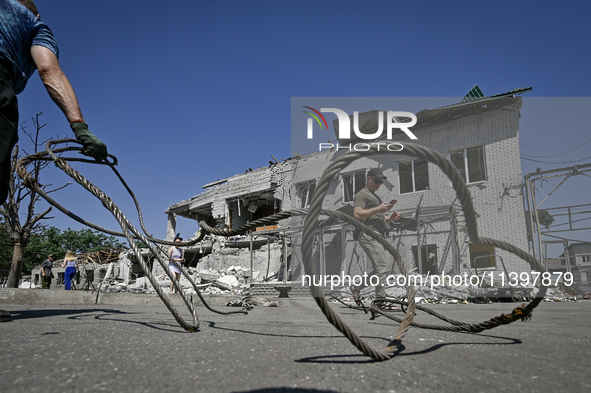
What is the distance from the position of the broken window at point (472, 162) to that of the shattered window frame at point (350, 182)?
3.58 metres

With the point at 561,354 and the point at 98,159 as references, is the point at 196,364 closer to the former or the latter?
the point at 561,354

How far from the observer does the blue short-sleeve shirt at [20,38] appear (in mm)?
2104

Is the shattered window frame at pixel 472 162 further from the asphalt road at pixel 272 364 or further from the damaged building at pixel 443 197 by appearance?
the asphalt road at pixel 272 364

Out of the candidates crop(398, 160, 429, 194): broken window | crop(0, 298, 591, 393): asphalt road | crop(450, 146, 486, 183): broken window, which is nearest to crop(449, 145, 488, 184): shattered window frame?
crop(450, 146, 486, 183): broken window

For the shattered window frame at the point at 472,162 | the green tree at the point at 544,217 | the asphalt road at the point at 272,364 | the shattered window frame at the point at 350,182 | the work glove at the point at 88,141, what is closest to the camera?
the asphalt road at the point at 272,364

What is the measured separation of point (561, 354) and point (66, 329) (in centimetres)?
229

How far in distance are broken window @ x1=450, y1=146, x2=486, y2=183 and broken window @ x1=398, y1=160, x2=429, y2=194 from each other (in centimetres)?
98

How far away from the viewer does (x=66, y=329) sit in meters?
1.89

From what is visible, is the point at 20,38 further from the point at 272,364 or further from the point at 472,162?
the point at 472,162

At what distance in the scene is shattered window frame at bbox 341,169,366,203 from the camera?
14068 mm

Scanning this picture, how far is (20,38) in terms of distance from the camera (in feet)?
7.13

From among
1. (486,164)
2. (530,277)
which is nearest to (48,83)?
(530,277)

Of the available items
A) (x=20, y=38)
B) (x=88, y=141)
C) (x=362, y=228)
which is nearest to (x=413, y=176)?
(x=362, y=228)

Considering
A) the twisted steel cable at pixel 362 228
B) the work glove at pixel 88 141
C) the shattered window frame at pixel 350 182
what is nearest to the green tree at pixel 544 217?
the shattered window frame at pixel 350 182
